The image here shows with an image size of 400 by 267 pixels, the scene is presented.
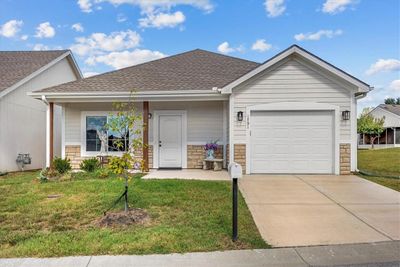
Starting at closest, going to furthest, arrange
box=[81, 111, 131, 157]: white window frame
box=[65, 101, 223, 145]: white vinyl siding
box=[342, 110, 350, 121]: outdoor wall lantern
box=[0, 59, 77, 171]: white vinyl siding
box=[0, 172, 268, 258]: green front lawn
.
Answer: box=[0, 172, 268, 258]: green front lawn → box=[342, 110, 350, 121]: outdoor wall lantern → box=[65, 101, 223, 145]: white vinyl siding → box=[81, 111, 131, 157]: white window frame → box=[0, 59, 77, 171]: white vinyl siding

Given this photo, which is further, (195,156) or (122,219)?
(195,156)

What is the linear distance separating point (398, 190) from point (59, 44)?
22171 mm

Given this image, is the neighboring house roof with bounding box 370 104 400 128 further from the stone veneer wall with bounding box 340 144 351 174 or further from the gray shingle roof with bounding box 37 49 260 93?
the stone veneer wall with bounding box 340 144 351 174

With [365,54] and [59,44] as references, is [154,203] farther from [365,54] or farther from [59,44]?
[59,44]

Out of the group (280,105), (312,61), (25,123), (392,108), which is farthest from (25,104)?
(392,108)

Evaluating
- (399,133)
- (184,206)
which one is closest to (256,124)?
(184,206)

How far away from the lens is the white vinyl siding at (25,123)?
1310 centimetres

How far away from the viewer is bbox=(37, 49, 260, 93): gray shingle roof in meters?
11.9

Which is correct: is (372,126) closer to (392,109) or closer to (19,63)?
(392,109)

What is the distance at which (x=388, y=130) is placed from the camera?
113 ft

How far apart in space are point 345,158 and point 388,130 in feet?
95.9

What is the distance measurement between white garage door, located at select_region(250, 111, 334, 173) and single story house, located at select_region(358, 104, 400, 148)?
28.0m

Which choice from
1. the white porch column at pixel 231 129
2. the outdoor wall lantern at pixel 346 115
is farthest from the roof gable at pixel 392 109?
the white porch column at pixel 231 129

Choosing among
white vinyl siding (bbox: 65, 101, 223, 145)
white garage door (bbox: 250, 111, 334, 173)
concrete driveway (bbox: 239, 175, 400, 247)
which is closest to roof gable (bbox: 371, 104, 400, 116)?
white garage door (bbox: 250, 111, 334, 173)
